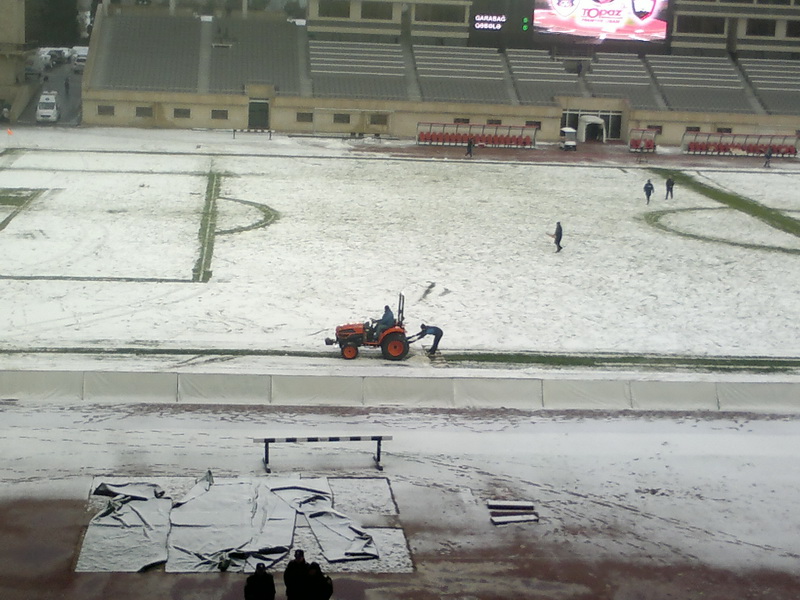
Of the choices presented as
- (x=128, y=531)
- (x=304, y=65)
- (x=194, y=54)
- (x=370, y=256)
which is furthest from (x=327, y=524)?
(x=194, y=54)

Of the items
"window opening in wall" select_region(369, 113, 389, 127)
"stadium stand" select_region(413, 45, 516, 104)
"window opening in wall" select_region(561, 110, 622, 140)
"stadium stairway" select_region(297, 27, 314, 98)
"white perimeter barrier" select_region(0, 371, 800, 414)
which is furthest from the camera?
"window opening in wall" select_region(561, 110, 622, 140)

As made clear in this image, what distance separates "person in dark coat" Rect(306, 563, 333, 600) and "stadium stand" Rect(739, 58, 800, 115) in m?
59.6

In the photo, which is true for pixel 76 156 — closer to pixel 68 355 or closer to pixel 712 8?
pixel 68 355

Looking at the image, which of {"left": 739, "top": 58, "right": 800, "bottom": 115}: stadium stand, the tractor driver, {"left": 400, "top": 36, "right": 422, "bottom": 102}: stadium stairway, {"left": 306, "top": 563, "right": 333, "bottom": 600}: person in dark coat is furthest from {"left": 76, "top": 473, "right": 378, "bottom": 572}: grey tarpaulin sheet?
{"left": 739, "top": 58, "right": 800, "bottom": 115}: stadium stand

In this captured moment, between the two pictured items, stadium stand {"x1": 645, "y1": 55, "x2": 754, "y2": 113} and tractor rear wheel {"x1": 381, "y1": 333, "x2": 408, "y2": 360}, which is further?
stadium stand {"x1": 645, "y1": 55, "x2": 754, "y2": 113}

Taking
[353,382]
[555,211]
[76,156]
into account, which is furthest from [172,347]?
[76,156]

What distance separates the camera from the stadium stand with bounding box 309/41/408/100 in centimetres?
6312

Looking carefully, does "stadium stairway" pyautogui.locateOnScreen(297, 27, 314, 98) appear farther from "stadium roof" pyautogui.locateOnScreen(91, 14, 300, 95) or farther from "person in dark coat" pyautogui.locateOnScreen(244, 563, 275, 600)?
"person in dark coat" pyautogui.locateOnScreen(244, 563, 275, 600)

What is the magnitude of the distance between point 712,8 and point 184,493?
61713 millimetres

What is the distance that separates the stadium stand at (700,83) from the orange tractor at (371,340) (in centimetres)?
4647

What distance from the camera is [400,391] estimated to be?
2088 cm

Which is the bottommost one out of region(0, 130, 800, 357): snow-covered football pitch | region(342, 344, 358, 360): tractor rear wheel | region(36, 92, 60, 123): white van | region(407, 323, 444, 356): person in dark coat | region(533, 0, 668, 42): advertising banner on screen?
region(342, 344, 358, 360): tractor rear wheel

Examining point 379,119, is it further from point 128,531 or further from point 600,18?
point 128,531

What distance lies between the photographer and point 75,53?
74.4 m
